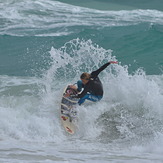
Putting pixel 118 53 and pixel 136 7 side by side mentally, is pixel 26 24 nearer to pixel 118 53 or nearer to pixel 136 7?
pixel 118 53

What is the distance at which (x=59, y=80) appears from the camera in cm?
1160

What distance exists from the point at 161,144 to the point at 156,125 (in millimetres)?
1175

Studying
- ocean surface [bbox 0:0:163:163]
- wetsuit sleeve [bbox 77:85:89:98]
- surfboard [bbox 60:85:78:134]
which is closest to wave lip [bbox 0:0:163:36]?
ocean surface [bbox 0:0:163:163]

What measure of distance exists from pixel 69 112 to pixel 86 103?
0.69 m

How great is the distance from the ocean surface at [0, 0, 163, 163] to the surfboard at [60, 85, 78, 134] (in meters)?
0.14

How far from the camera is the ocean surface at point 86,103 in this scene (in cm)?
658

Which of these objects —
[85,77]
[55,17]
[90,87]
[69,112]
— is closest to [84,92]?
[90,87]

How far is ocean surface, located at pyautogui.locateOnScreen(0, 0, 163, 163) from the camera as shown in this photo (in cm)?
658

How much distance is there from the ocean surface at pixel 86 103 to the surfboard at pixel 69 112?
0.45 ft

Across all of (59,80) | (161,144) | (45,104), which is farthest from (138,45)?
(161,144)

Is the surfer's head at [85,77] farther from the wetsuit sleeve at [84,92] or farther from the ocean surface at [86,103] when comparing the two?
the ocean surface at [86,103]

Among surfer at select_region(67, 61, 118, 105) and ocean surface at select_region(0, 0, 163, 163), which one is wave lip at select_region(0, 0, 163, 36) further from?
surfer at select_region(67, 61, 118, 105)

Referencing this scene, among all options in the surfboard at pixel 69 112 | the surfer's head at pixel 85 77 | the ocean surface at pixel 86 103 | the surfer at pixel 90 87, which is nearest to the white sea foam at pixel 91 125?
the ocean surface at pixel 86 103

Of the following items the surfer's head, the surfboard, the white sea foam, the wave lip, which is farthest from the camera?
the wave lip
